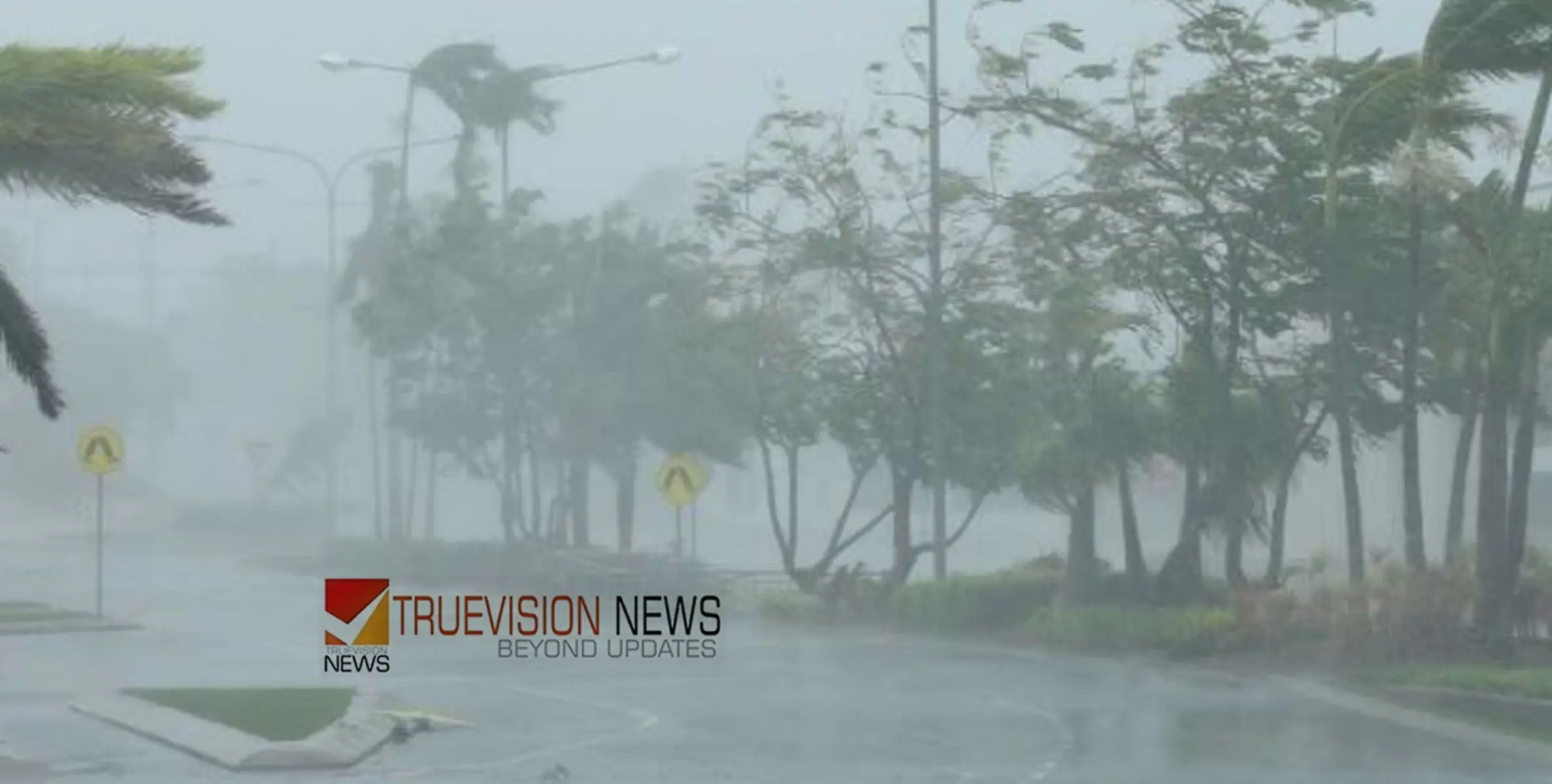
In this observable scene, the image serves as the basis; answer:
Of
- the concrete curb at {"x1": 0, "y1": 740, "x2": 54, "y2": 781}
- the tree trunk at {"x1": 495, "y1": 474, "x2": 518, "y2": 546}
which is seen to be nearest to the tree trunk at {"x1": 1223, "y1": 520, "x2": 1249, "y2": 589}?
the concrete curb at {"x1": 0, "y1": 740, "x2": 54, "y2": 781}

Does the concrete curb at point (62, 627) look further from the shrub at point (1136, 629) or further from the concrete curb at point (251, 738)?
the concrete curb at point (251, 738)

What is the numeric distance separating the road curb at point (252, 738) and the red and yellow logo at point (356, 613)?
10458mm

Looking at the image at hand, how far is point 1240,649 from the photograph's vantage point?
34.4 metres

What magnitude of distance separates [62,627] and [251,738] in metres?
19.4

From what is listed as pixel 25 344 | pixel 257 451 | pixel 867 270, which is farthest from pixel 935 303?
pixel 257 451

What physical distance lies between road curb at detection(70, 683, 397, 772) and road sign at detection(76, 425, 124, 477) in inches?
618

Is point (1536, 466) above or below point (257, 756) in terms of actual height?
above

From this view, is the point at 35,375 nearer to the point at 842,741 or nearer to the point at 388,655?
the point at 842,741

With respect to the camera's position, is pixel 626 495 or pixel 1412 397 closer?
pixel 1412 397

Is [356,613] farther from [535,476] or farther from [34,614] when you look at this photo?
[535,476]

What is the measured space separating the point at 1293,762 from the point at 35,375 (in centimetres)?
922

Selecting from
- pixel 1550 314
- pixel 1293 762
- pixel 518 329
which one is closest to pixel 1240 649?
pixel 1550 314

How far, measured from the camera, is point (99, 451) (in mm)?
43406

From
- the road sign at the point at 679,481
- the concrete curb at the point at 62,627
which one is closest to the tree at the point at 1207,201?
the road sign at the point at 679,481
